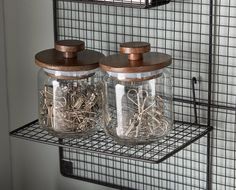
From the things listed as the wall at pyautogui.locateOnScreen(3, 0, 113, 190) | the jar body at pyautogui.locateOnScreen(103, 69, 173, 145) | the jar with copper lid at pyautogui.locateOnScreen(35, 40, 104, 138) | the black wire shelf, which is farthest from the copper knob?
the wall at pyautogui.locateOnScreen(3, 0, 113, 190)

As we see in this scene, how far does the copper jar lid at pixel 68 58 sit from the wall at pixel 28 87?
31 cm

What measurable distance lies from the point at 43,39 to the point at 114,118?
1.66 ft

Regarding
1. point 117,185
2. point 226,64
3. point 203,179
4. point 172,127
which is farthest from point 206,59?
point 117,185

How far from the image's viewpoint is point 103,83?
1.71 m

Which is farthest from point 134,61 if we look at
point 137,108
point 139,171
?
point 139,171

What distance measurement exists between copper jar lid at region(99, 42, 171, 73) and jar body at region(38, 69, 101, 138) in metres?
0.11

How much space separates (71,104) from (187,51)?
342mm

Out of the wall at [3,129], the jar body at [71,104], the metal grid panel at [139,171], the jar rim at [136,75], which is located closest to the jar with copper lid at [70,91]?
the jar body at [71,104]

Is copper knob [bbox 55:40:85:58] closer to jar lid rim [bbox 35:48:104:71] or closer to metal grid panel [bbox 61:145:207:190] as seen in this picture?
jar lid rim [bbox 35:48:104:71]

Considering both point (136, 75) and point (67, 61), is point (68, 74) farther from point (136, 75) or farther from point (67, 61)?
point (136, 75)

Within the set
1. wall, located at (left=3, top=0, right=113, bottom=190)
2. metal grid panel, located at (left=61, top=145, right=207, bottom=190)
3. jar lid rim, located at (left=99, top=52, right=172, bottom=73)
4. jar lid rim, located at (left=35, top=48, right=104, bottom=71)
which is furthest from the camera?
wall, located at (left=3, top=0, right=113, bottom=190)

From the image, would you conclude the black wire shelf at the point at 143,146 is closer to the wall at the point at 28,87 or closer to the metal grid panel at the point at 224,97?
the metal grid panel at the point at 224,97

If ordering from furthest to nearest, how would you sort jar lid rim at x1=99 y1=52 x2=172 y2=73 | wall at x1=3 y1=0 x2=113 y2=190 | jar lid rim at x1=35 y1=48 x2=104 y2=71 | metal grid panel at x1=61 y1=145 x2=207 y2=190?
wall at x1=3 y1=0 x2=113 y2=190 → metal grid panel at x1=61 y1=145 x2=207 y2=190 → jar lid rim at x1=35 y1=48 x2=104 y2=71 → jar lid rim at x1=99 y1=52 x2=172 y2=73

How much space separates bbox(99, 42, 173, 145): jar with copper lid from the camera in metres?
1.61
